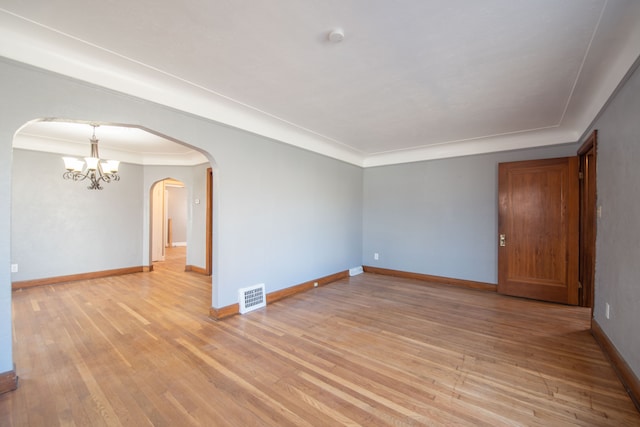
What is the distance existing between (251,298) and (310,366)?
160cm

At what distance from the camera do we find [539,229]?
13.5 feet

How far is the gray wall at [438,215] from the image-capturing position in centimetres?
464

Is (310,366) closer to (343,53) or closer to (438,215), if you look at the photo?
(343,53)

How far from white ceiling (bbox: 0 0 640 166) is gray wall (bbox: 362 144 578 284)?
1388 millimetres

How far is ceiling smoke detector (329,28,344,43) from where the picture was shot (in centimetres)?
191

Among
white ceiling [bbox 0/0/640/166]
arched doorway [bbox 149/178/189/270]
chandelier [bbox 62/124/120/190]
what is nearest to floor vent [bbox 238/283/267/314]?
Answer: white ceiling [bbox 0/0/640/166]

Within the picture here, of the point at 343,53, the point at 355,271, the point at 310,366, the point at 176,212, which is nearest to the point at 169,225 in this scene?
the point at 176,212

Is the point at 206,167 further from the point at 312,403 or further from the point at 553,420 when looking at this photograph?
the point at 553,420

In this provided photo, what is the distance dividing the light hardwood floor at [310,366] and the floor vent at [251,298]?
0.54 ft

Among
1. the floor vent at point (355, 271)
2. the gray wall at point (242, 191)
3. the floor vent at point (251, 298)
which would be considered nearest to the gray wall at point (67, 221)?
the gray wall at point (242, 191)

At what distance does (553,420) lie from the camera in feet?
5.53

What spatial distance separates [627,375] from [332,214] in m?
4.06

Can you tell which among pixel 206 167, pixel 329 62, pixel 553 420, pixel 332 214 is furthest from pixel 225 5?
pixel 206 167

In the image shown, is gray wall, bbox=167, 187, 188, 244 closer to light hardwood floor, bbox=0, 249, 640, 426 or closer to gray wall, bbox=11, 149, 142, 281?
gray wall, bbox=11, 149, 142, 281
